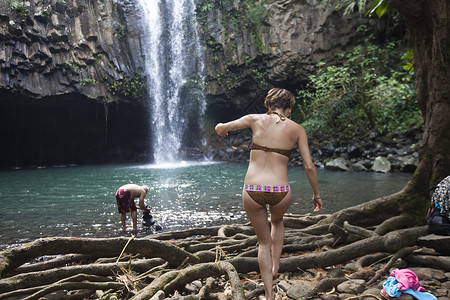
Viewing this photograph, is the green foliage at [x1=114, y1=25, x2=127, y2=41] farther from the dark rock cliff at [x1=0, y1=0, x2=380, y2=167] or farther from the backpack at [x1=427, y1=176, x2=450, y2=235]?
the backpack at [x1=427, y1=176, x2=450, y2=235]

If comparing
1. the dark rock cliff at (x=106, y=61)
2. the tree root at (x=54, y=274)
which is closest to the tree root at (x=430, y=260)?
the tree root at (x=54, y=274)

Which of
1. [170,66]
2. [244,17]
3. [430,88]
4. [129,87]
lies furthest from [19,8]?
[430,88]

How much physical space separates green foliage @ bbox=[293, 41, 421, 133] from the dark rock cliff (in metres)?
2.55

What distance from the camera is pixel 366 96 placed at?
57.8ft

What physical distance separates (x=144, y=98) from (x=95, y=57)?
4.91m

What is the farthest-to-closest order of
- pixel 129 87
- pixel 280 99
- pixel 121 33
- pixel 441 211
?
pixel 129 87 < pixel 121 33 < pixel 441 211 < pixel 280 99

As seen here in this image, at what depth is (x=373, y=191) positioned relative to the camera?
31.0 feet

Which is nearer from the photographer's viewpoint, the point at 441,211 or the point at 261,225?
the point at 261,225

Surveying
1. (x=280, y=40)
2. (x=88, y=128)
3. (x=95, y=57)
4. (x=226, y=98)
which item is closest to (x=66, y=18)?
(x=95, y=57)

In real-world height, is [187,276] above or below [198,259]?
above

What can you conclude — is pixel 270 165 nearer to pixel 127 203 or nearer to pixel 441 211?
pixel 441 211

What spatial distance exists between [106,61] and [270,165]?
23.0 m

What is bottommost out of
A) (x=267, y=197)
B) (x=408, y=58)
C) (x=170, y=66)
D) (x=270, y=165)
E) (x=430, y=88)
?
Result: (x=267, y=197)

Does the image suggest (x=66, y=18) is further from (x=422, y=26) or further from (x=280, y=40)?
(x=422, y=26)
